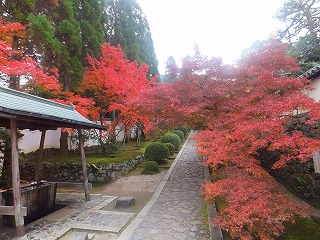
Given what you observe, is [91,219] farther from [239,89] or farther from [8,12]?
[8,12]

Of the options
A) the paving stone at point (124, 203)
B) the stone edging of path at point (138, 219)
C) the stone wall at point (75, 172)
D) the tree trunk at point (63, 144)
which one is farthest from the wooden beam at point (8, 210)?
the tree trunk at point (63, 144)

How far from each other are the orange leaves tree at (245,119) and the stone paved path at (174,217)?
0.91m

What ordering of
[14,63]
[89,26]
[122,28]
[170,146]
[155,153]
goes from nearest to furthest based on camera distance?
[14,63]
[89,26]
[155,153]
[170,146]
[122,28]

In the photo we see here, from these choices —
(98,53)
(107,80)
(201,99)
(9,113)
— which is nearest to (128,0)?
(98,53)

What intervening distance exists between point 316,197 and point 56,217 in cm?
904

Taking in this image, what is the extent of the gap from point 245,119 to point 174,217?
337cm

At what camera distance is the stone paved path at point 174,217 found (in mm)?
5406

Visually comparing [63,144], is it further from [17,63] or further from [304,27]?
[304,27]

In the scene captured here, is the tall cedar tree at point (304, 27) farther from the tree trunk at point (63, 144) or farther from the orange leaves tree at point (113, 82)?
the tree trunk at point (63, 144)

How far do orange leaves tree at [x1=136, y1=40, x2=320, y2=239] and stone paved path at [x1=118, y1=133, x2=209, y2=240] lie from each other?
0.91 m

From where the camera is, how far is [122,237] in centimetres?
527

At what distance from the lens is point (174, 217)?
646cm

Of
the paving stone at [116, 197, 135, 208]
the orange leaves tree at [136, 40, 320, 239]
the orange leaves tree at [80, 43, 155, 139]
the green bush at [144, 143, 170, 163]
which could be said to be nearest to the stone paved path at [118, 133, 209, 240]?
the paving stone at [116, 197, 135, 208]

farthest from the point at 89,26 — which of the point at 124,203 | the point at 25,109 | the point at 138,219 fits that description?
the point at 138,219
